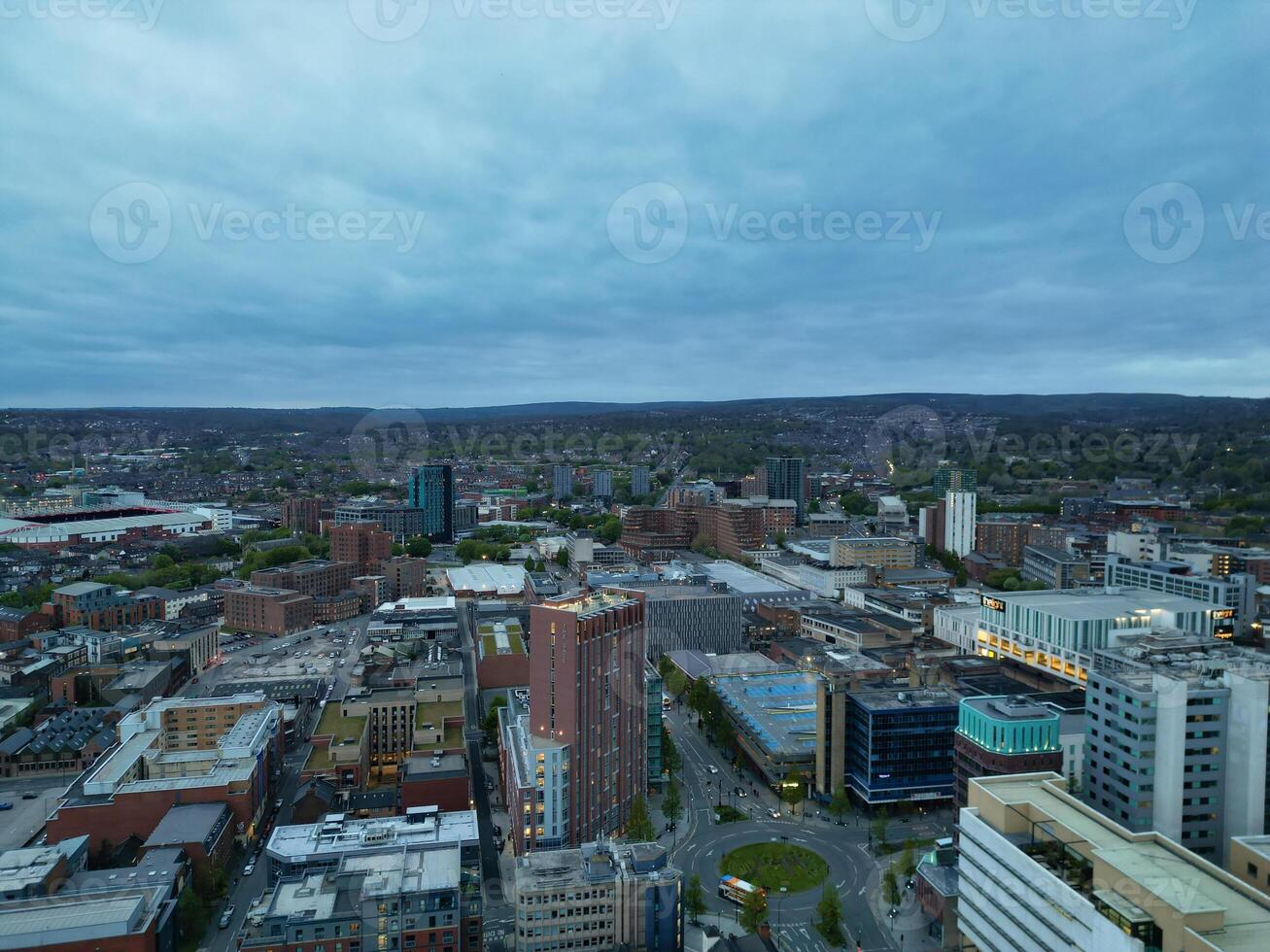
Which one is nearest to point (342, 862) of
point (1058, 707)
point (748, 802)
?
point (748, 802)

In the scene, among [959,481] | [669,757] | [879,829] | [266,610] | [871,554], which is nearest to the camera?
[879,829]

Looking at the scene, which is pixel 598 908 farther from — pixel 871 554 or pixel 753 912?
pixel 871 554

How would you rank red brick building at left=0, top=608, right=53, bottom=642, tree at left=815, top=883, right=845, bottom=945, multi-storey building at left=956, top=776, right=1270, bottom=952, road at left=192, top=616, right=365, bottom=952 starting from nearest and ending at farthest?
1. multi-storey building at left=956, top=776, right=1270, bottom=952
2. tree at left=815, top=883, right=845, bottom=945
3. road at left=192, top=616, right=365, bottom=952
4. red brick building at left=0, top=608, right=53, bottom=642

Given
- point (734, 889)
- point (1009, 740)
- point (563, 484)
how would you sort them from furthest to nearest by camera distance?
point (563, 484)
point (1009, 740)
point (734, 889)

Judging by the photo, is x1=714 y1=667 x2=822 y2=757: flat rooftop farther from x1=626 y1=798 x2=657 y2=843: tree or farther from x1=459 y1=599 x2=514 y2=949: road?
x1=459 y1=599 x2=514 y2=949: road

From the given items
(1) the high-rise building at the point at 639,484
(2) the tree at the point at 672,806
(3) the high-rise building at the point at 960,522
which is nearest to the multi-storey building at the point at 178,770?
(2) the tree at the point at 672,806

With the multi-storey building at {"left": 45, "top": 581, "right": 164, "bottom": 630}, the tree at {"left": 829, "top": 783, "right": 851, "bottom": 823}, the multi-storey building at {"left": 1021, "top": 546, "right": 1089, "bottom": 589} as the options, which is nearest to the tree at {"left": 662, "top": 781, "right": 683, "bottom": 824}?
the tree at {"left": 829, "top": 783, "right": 851, "bottom": 823}

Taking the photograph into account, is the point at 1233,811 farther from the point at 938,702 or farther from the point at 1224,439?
the point at 1224,439

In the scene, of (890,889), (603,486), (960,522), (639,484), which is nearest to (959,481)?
(960,522)
